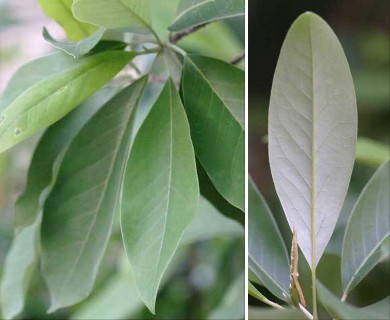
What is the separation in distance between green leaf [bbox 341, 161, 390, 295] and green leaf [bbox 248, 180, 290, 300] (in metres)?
0.05

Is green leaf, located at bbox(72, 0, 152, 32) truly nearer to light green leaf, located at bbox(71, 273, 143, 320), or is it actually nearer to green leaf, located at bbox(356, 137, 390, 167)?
green leaf, located at bbox(356, 137, 390, 167)

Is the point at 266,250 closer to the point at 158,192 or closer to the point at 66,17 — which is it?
the point at 158,192

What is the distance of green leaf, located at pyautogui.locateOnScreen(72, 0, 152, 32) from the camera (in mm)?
576

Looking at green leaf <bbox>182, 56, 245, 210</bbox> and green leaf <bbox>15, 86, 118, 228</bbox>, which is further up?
green leaf <bbox>182, 56, 245, 210</bbox>

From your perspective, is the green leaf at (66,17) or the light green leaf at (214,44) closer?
the green leaf at (66,17)

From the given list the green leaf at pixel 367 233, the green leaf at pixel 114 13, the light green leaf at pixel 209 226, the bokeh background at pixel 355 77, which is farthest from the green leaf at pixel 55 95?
the light green leaf at pixel 209 226

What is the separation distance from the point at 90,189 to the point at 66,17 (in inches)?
6.9

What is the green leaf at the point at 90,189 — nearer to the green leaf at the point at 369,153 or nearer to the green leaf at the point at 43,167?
the green leaf at the point at 43,167

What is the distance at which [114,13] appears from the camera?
60cm

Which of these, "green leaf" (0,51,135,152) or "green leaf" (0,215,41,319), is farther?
"green leaf" (0,215,41,319)

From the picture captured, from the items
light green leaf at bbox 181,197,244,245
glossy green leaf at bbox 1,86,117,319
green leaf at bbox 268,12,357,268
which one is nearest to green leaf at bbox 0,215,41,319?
glossy green leaf at bbox 1,86,117,319

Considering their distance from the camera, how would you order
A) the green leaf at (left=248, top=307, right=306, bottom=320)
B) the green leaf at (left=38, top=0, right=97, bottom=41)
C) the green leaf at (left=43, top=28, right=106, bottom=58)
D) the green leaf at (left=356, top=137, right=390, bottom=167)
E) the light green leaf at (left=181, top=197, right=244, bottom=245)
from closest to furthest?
the green leaf at (left=248, top=307, right=306, bottom=320) < the green leaf at (left=43, top=28, right=106, bottom=58) < the green leaf at (left=38, top=0, right=97, bottom=41) < the green leaf at (left=356, top=137, right=390, bottom=167) < the light green leaf at (left=181, top=197, right=244, bottom=245)

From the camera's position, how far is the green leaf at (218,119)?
2.05 feet

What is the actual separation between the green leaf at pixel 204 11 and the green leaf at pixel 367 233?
0.20 m
